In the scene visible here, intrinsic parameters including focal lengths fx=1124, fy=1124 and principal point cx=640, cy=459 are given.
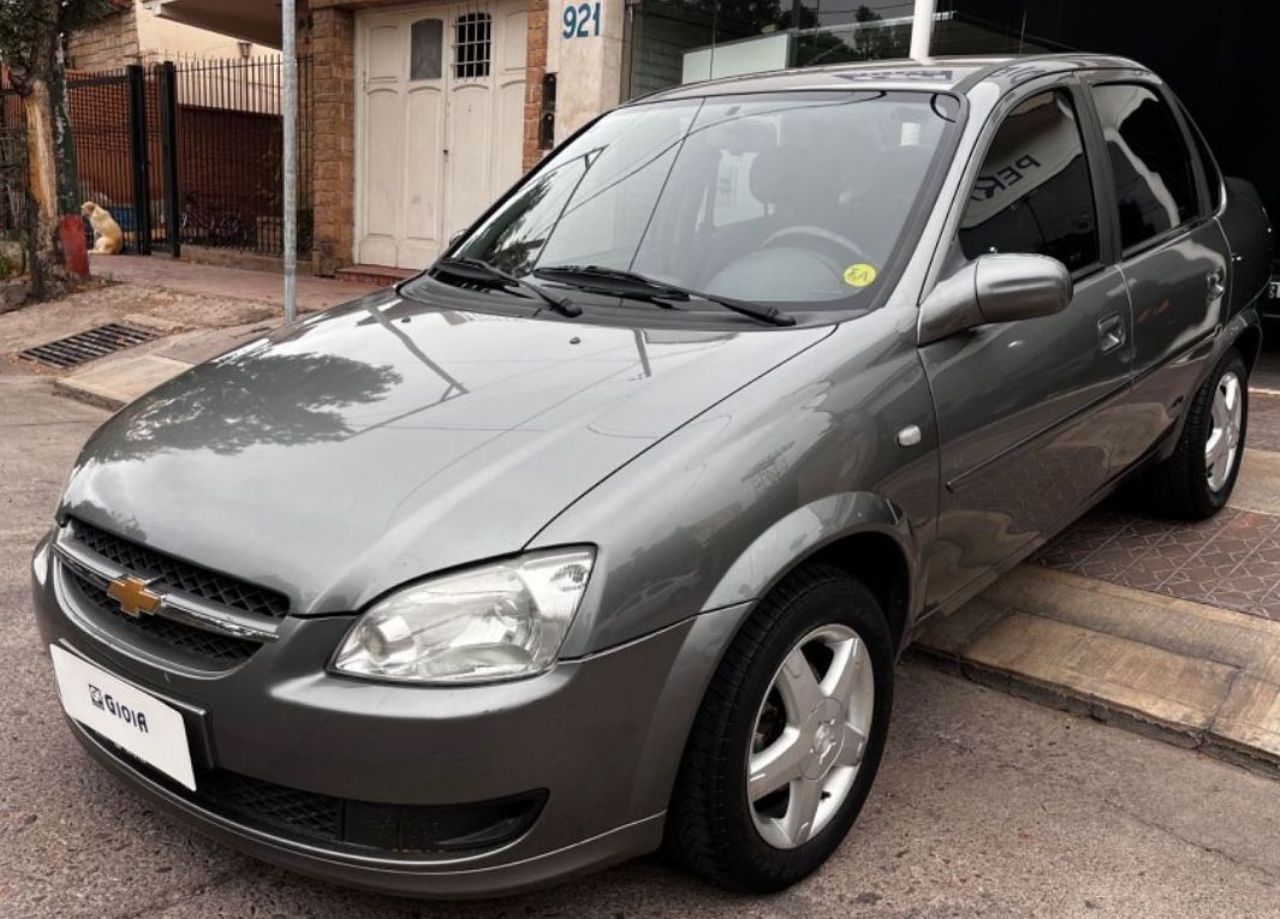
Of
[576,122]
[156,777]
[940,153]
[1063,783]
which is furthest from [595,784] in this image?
[576,122]

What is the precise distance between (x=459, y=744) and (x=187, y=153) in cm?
1549

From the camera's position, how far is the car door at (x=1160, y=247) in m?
3.58

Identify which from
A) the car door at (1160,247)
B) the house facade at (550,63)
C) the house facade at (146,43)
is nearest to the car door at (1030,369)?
the car door at (1160,247)

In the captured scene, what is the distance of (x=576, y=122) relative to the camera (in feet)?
33.4

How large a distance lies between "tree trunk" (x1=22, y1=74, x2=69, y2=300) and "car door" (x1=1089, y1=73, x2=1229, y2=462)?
9.63 meters

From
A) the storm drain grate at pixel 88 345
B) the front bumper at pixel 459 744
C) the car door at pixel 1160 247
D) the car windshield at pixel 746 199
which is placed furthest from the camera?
the storm drain grate at pixel 88 345

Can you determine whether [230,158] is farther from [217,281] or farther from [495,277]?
[495,277]

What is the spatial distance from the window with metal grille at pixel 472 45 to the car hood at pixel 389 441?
948 centimetres

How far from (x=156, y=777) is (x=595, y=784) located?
89 centimetres

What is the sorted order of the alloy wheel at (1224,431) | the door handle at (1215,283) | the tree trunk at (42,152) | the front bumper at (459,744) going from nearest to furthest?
the front bumper at (459,744) → the door handle at (1215,283) → the alloy wheel at (1224,431) → the tree trunk at (42,152)

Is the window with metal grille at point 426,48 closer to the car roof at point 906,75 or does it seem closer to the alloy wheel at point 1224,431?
the car roof at point 906,75

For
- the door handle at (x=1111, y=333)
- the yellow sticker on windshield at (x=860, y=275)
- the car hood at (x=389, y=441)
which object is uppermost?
the yellow sticker on windshield at (x=860, y=275)

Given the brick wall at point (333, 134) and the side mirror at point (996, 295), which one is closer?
the side mirror at point (996, 295)

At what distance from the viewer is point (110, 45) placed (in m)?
22.4
